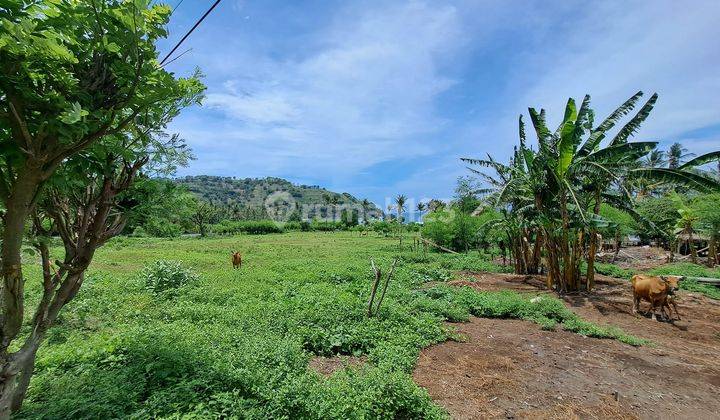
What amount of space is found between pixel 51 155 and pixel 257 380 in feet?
12.4

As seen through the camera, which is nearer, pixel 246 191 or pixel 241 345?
pixel 241 345

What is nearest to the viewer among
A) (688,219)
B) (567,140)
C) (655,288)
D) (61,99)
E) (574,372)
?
(61,99)

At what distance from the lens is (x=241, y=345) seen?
6168mm

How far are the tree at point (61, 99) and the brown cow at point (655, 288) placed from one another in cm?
1197

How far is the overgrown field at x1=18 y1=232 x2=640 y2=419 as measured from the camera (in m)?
4.37

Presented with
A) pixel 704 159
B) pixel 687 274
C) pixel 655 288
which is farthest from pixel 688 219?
pixel 655 288

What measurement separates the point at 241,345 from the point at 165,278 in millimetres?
7390

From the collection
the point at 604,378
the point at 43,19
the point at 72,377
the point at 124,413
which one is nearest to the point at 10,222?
the point at 43,19

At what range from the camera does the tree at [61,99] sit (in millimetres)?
2248

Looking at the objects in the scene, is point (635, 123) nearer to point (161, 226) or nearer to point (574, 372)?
point (574, 372)

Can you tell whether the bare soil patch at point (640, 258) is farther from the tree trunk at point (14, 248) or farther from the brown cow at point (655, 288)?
the tree trunk at point (14, 248)

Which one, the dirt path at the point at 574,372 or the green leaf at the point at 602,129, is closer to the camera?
the dirt path at the point at 574,372

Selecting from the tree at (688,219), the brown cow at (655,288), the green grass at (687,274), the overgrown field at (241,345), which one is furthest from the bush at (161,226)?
the tree at (688,219)

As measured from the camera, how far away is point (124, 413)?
4.07 metres
